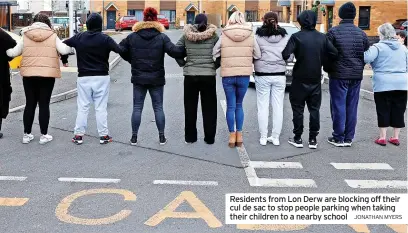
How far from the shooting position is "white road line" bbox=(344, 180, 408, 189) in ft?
18.0

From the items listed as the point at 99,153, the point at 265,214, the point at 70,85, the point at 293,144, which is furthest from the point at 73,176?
the point at 70,85

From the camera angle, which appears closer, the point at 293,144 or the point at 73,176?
the point at 73,176

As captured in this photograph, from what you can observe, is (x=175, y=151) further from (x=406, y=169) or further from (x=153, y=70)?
(x=406, y=169)

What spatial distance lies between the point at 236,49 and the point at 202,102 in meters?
0.95

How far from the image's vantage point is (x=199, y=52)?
700 cm

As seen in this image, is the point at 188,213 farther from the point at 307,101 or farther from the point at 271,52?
the point at 307,101

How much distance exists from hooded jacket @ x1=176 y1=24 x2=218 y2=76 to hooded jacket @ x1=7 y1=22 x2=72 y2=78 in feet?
5.79

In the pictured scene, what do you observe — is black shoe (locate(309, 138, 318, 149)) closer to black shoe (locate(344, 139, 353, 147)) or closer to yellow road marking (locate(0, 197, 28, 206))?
black shoe (locate(344, 139, 353, 147))

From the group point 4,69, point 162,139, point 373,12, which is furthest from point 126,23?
point 162,139

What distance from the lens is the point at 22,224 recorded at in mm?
4324

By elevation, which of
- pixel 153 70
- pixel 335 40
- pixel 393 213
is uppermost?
pixel 335 40

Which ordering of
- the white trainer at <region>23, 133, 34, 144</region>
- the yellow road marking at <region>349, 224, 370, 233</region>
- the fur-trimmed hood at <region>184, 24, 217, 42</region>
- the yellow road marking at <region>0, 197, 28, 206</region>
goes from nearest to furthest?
the yellow road marking at <region>349, 224, 370, 233</region>, the yellow road marking at <region>0, 197, 28, 206</region>, the fur-trimmed hood at <region>184, 24, 217, 42</region>, the white trainer at <region>23, 133, 34, 144</region>

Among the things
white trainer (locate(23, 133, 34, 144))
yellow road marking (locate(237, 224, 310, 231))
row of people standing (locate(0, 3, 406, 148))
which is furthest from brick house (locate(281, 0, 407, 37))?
yellow road marking (locate(237, 224, 310, 231))

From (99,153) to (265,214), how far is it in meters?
3.02
